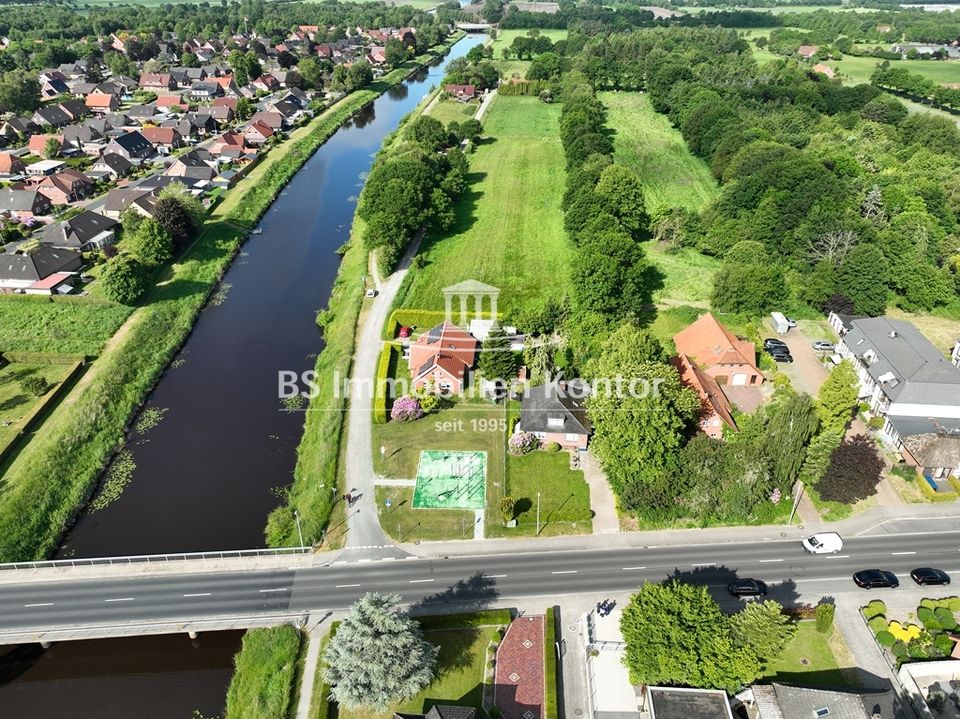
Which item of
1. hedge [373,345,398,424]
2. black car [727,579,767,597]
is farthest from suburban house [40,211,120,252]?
black car [727,579,767,597]

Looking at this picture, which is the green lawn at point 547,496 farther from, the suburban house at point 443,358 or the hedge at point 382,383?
the hedge at point 382,383

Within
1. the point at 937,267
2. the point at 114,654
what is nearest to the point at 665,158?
the point at 937,267

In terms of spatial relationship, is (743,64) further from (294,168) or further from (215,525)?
(215,525)

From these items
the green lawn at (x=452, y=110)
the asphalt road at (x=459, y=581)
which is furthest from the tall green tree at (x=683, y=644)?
the green lawn at (x=452, y=110)

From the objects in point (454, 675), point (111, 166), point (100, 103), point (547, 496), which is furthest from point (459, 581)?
point (100, 103)

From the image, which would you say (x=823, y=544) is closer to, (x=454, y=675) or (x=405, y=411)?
(x=454, y=675)

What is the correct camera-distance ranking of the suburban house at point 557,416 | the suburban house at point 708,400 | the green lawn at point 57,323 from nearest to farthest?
the suburban house at point 557,416 → the suburban house at point 708,400 → the green lawn at point 57,323

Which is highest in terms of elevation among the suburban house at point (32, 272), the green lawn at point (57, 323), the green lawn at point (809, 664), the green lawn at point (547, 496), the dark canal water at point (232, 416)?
the suburban house at point (32, 272)
